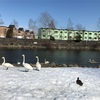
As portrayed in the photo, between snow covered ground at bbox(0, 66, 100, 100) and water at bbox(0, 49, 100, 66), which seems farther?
water at bbox(0, 49, 100, 66)

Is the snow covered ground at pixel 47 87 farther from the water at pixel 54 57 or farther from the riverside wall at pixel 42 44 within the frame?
the riverside wall at pixel 42 44

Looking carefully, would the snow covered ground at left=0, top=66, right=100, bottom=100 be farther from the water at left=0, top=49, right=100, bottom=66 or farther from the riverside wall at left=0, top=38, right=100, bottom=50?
the riverside wall at left=0, top=38, right=100, bottom=50

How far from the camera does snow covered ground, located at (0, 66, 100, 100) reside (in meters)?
16.0

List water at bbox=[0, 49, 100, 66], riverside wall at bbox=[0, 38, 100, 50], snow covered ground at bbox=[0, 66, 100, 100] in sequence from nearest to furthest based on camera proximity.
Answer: snow covered ground at bbox=[0, 66, 100, 100]
water at bbox=[0, 49, 100, 66]
riverside wall at bbox=[0, 38, 100, 50]

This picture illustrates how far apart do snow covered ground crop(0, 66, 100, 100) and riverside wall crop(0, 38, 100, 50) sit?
366ft

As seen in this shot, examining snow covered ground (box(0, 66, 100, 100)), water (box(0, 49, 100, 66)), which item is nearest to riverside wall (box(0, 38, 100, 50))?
water (box(0, 49, 100, 66))

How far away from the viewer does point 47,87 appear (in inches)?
706

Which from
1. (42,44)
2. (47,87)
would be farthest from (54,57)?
(42,44)

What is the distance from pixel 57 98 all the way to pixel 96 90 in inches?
132

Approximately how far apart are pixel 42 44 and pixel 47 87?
119961 mm

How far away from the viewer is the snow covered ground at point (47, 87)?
16.0 m

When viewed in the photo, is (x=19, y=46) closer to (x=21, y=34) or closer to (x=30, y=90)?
(x=21, y=34)

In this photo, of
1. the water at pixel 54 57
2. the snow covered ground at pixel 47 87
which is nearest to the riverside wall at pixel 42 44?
the water at pixel 54 57

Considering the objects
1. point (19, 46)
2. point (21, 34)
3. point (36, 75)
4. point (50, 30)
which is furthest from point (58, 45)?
point (36, 75)
